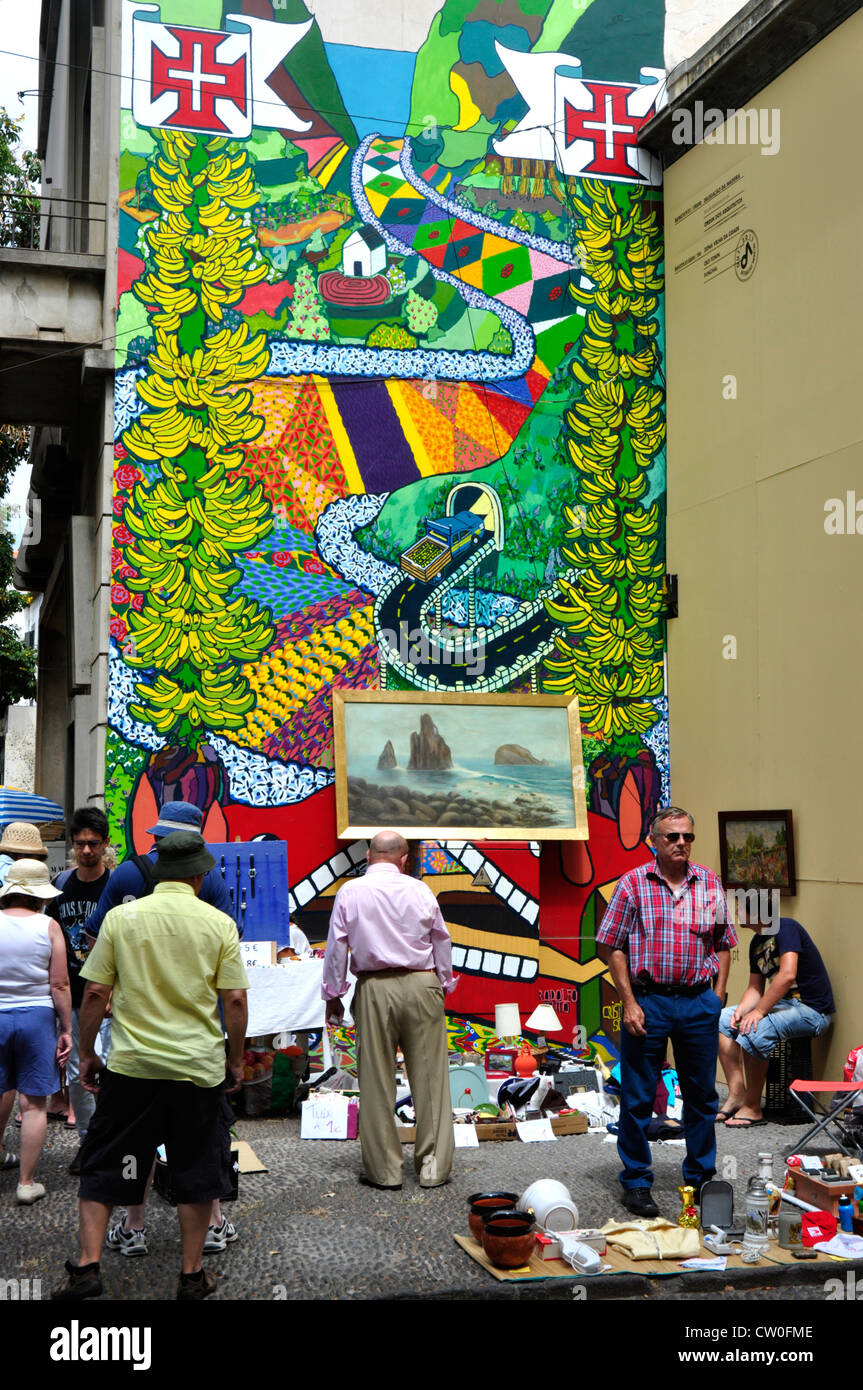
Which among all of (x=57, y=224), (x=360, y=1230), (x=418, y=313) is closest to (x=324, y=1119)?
(x=360, y=1230)

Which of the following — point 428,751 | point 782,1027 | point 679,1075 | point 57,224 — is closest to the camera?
point 679,1075

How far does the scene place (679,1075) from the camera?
6891 millimetres

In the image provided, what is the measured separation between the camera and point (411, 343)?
11.5 metres

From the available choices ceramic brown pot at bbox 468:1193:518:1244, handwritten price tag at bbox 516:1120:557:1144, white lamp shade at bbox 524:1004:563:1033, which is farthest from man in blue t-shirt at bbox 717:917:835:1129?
ceramic brown pot at bbox 468:1193:518:1244

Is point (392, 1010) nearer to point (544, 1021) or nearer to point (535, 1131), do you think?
point (535, 1131)

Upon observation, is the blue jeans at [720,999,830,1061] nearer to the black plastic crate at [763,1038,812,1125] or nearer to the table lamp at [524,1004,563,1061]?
the black plastic crate at [763,1038,812,1125]

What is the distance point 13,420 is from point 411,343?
158 inches

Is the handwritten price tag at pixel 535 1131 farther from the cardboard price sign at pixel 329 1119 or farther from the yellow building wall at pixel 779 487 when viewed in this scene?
the yellow building wall at pixel 779 487

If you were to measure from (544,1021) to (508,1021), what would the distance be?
0.98ft

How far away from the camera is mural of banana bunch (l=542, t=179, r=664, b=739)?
11.8m

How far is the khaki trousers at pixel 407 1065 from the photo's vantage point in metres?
7.34

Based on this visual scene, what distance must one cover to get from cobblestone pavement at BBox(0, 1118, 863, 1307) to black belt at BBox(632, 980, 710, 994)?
1.13 metres
